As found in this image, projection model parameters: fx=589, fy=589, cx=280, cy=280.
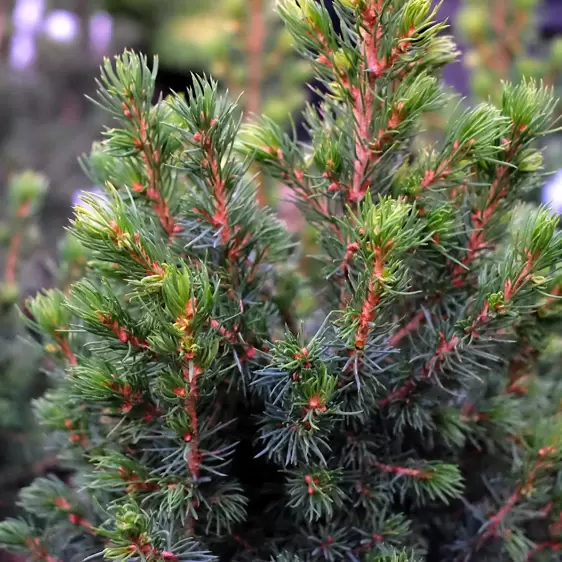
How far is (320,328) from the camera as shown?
1.60ft

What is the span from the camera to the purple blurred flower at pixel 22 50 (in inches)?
92.2

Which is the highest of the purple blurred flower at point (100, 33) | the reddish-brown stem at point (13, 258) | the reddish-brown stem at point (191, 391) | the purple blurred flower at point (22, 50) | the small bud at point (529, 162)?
the purple blurred flower at point (100, 33)

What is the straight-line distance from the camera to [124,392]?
0.51 meters

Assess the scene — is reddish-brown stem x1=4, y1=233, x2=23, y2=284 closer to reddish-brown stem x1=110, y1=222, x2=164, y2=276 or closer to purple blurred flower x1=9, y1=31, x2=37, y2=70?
reddish-brown stem x1=110, y1=222, x2=164, y2=276

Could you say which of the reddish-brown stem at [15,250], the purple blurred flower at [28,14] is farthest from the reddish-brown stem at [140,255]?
the purple blurred flower at [28,14]

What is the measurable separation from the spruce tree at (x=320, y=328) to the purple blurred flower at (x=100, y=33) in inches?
95.2

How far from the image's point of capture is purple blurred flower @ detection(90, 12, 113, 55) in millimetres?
2758

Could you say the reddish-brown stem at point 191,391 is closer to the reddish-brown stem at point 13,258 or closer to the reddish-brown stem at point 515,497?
the reddish-brown stem at point 515,497

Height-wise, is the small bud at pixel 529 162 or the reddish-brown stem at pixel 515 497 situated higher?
the small bud at pixel 529 162

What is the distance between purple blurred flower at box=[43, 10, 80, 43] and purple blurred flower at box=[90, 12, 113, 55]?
0.42ft

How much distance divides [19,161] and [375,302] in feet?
6.31

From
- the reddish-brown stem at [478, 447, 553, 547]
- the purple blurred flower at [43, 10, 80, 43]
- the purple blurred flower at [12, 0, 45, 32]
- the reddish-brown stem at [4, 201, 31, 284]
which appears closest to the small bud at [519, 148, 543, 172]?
the reddish-brown stem at [478, 447, 553, 547]

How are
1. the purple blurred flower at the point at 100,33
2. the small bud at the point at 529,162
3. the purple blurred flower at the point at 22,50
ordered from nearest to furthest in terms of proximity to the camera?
the small bud at the point at 529,162 → the purple blurred flower at the point at 22,50 → the purple blurred flower at the point at 100,33

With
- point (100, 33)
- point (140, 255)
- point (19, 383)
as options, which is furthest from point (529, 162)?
point (100, 33)
